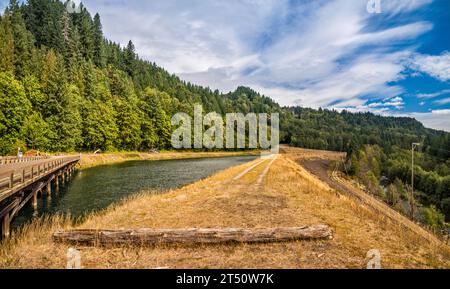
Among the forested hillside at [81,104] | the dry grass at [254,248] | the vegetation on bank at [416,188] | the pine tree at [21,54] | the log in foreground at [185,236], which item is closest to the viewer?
the dry grass at [254,248]

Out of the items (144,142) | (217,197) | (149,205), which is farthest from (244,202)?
(144,142)

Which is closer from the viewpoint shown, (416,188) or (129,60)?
(416,188)

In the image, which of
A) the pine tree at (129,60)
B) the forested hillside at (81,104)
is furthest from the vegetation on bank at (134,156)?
the pine tree at (129,60)

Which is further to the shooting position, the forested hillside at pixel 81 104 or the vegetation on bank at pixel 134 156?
the vegetation on bank at pixel 134 156

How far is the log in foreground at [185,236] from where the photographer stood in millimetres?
8562

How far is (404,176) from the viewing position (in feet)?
262

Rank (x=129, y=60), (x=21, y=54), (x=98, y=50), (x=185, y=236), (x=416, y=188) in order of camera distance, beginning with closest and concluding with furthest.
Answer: (x=185, y=236)
(x=21, y=54)
(x=416, y=188)
(x=98, y=50)
(x=129, y=60)

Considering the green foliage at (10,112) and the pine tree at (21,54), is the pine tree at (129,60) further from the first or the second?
the green foliage at (10,112)

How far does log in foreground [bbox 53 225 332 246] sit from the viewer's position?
856 centimetres

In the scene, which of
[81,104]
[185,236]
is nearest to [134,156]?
[81,104]

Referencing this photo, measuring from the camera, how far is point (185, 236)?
8633 millimetres

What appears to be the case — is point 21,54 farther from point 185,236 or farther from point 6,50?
point 185,236
